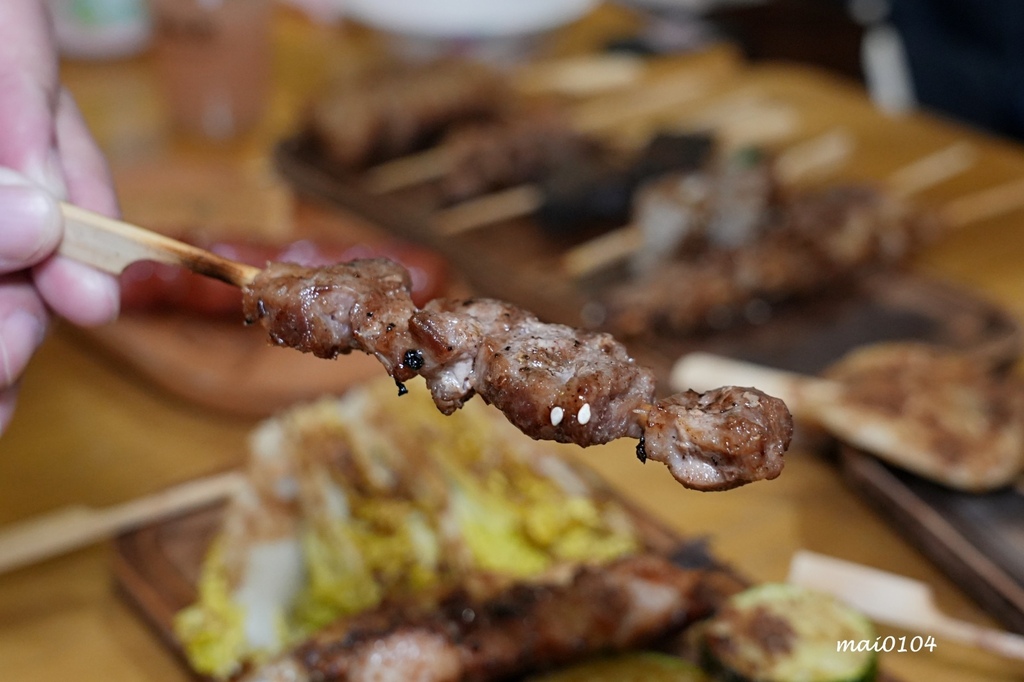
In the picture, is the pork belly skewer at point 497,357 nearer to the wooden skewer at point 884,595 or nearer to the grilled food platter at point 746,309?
the grilled food platter at point 746,309

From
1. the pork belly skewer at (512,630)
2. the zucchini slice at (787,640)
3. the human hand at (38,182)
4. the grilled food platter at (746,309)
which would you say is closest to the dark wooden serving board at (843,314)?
the grilled food platter at (746,309)

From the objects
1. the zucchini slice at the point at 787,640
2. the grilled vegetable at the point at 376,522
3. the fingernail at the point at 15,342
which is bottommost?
the grilled vegetable at the point at 376,522

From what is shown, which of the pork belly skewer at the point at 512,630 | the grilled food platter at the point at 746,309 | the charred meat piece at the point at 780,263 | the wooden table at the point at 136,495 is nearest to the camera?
the pork belly skewer at the point at 512,630

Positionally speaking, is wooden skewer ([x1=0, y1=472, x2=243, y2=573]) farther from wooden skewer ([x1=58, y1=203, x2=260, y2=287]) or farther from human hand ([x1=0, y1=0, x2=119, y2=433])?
wooden skewer ([x1=58, y1=203, x2=260, y2=287])

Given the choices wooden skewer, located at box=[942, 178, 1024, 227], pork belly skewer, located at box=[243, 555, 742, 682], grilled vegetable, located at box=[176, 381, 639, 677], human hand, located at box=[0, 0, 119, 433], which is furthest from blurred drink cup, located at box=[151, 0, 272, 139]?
pork belly skewer, located at box=[243, 555, 742, 682]

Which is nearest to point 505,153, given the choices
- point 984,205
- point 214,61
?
point 214,61

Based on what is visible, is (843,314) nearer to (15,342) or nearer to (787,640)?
(787,640)

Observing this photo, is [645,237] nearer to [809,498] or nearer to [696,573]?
[809,498]
